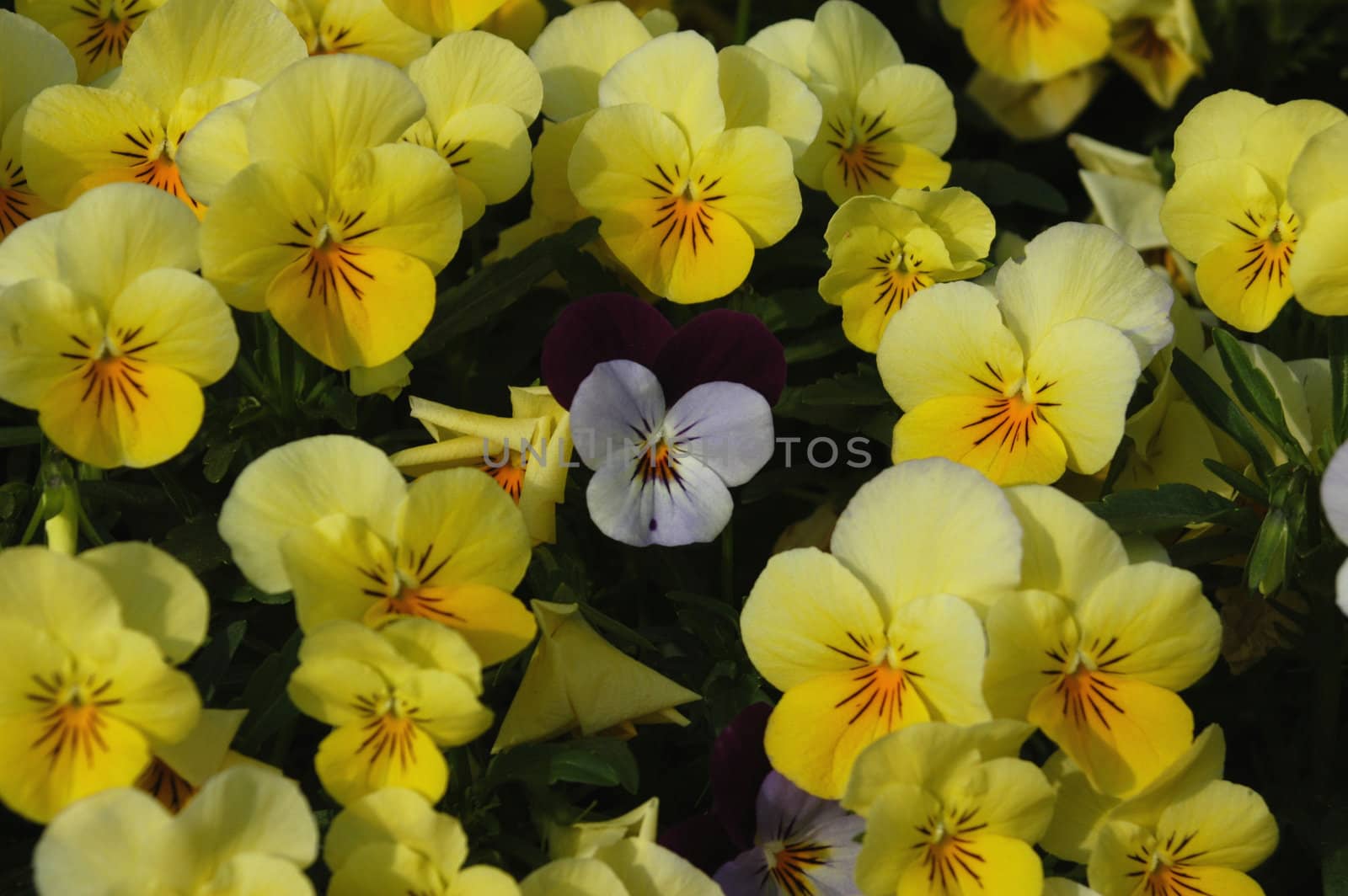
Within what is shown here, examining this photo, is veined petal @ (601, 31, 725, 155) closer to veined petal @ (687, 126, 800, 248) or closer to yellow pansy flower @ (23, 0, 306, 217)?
veined petal @ (687, 126, 800, 248)

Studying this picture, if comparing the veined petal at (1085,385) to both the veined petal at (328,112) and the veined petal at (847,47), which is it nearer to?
the veined petal at (847,47)

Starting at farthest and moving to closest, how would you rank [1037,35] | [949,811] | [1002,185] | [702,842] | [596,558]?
[1037,35] → [1002,185] → [596,558] → [702,842] → [949,811]

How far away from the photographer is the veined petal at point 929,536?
106cm

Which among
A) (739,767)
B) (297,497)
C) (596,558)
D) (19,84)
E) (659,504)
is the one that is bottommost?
(596,558)

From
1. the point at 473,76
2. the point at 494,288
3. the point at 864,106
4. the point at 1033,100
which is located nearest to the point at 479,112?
the point at 473,76

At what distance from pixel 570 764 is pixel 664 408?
284 millimetres

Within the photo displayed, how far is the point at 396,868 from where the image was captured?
3.25 feet

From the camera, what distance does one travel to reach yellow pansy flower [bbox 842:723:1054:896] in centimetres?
103

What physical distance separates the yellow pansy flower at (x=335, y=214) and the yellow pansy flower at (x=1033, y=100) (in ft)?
3.74

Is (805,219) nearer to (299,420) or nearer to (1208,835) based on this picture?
(299,420)

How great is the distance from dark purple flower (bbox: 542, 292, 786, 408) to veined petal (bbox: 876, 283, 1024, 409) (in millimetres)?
97

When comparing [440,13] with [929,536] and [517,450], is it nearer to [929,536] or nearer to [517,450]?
[517,450]

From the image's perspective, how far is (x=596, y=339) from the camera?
122 cm

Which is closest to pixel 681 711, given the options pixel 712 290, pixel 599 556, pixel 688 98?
pixel 599 556
